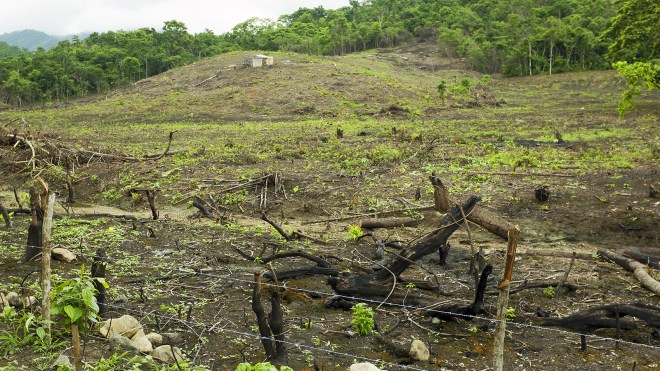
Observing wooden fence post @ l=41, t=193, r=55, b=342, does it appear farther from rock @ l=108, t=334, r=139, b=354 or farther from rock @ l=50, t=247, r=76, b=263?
rock @ l=50, t=247, r=76, b=263

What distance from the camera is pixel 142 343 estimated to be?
18.0 ft

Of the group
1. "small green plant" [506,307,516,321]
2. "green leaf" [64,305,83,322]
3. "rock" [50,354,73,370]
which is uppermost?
"green leaf" [64,305,83,322]

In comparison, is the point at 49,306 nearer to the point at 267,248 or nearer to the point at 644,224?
the point at 267,248

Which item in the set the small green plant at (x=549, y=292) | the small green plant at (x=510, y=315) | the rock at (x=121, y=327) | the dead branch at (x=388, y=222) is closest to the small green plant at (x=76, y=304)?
the rock at (x=121, y=327)

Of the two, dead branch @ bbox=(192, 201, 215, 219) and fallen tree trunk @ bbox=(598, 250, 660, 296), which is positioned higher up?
dead branch @ bbox=(192, 201, 215, 219)

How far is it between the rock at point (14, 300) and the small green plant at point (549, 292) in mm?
6467

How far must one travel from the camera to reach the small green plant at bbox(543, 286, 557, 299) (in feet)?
24.6

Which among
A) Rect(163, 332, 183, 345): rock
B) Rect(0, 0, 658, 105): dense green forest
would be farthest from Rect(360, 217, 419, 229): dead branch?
Rect(0, 0, 658, 105): dense green forest

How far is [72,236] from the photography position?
9.59 m

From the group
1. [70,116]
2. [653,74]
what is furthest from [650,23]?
[70,116]

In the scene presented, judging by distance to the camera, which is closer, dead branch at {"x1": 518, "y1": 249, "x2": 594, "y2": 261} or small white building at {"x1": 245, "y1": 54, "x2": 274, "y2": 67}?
dead branch at {"x1": 518, "y1": 249, "x2": 594, "y2": 261}

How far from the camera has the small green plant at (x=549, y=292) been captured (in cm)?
750

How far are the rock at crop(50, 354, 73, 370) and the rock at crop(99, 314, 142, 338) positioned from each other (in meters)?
0.61

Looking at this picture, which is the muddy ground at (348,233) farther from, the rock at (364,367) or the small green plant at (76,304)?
the small green plant at (76,304)
